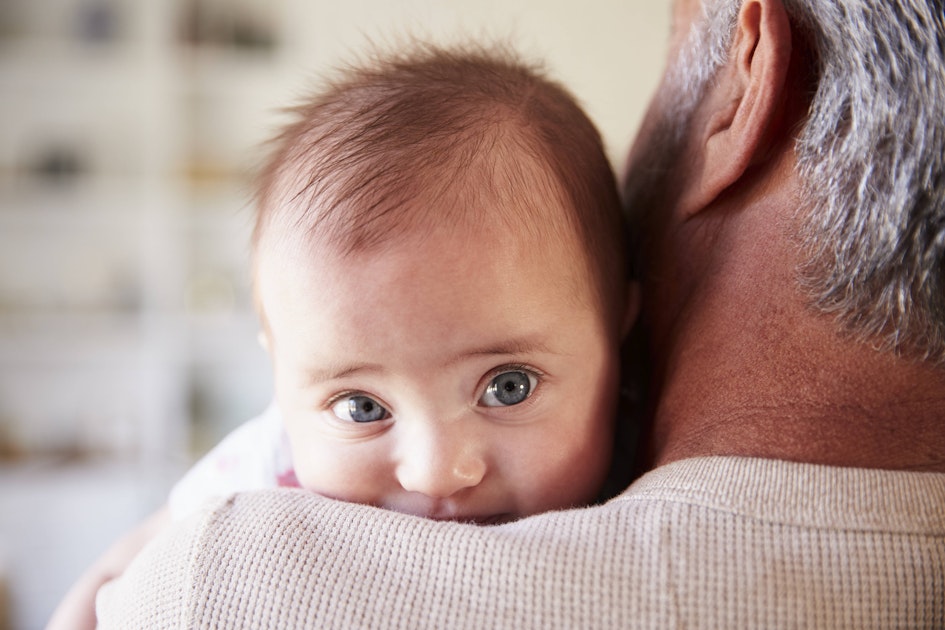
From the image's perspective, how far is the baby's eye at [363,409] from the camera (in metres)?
0.88

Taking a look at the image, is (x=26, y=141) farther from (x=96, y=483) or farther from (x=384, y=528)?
(x=384, y=528)

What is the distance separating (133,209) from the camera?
3756 millimetres

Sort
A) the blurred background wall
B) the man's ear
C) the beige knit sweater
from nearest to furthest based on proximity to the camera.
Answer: the beige knit sweater
the man's ear
the blurred background wall

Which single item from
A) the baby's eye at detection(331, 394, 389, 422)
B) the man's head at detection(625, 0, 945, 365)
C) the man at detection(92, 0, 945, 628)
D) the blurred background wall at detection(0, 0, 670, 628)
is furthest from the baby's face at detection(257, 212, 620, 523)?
the blurred background wall at detection(0, 0, 670, 628)

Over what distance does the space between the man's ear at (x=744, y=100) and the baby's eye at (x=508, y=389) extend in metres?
0.25

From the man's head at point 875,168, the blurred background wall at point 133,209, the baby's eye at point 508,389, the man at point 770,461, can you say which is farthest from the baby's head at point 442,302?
the blurred background wall at point 133,209

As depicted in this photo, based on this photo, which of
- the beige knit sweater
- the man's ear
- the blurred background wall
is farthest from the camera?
the blurred background wall

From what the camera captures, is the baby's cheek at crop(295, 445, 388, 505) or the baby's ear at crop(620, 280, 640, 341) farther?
the baby's ear at crop(620, 280, 640, 341)

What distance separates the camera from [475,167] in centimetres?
84

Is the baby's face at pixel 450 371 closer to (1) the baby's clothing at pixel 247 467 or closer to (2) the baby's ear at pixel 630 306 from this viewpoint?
(2) the baby's ear at pixel 630 306

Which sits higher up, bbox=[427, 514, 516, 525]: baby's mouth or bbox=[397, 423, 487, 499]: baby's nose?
bbox=[397, 423, 487, 499]: baby's nose

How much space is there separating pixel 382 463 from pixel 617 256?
358 mm

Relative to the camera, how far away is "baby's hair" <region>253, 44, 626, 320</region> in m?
0.82

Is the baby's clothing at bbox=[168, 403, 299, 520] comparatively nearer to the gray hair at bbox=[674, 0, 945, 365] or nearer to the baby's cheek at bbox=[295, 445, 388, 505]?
the baby's cheek at bbox=[295, 445, 388, 505]
